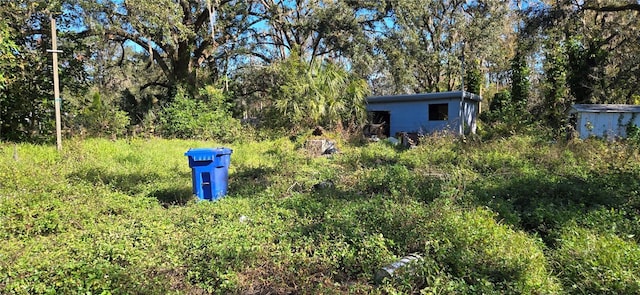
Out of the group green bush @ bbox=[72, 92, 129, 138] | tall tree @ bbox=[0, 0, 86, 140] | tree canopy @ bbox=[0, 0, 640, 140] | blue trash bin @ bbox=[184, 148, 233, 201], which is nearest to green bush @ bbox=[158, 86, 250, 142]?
tree canopy @ bbox=[0, 0, 640, 140]

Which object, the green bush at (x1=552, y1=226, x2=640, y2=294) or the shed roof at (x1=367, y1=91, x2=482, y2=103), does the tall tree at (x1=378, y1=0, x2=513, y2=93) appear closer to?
the shed roof at (x1=367, y1=91, x2=482, y2=103)

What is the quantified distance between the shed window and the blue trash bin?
11.4 meters

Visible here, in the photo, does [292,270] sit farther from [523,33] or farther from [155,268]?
[523,33]

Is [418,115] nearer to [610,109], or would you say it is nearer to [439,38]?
[610,109]

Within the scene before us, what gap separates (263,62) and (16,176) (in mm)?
15870

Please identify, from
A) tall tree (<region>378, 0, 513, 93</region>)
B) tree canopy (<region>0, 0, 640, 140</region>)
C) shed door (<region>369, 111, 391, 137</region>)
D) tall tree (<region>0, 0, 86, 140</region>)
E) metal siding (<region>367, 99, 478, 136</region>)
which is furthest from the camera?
tall tree (<region>378, 0, 513, 93</region>)

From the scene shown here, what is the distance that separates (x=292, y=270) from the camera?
3000 mm

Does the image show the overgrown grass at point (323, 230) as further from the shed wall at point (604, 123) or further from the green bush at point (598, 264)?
the shed wall at point (604, 123)

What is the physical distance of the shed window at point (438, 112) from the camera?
49.0ft

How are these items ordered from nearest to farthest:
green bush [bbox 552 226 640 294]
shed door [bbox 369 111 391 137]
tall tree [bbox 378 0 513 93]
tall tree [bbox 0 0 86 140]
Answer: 1. green bush [bbox 552 226 640 294]
2. tall tree [bbox 0 0 86 140]
3. shed door [bbox 369 111 391 137]
4. tall tree [bbox 378 0 513 93]

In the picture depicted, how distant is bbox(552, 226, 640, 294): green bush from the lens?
2541 millimetres

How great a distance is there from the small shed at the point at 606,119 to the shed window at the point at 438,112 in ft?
15.4

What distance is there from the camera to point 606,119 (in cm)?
1109

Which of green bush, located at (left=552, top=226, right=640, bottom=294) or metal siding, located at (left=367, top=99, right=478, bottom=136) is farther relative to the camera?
metal siding, located at (left=367, top=99, right=478, bottom=136)
